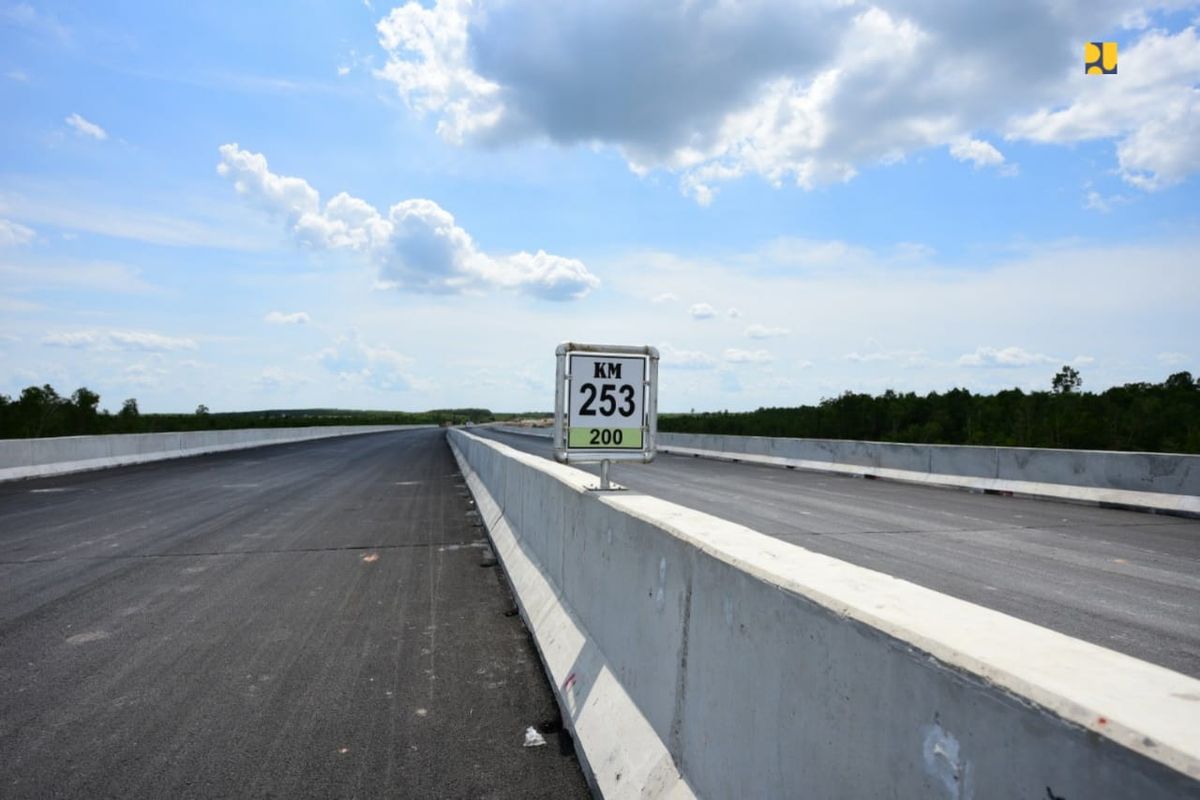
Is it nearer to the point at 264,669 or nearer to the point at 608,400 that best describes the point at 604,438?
the point at 608,400

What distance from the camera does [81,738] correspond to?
4.42m

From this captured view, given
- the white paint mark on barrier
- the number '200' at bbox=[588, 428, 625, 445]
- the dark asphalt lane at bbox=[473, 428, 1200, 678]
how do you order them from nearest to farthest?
the white paint mark on barrier, the dark asphalt lane at bbox=[473, 428, 1200, 678], the number '200' at bbox=[588, 428, 625, 445]

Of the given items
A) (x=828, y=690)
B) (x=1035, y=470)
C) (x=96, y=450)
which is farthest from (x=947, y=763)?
(x=96, y=450)

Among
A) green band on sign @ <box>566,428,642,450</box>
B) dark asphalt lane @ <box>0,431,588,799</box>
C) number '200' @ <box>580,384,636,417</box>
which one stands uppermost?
number '200' @ <box>580,384,636,417</box>

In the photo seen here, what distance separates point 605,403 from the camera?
686cm

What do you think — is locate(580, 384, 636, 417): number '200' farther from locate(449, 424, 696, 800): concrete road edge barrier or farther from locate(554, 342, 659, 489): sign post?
locate(449, 424, 696, 800): concrete road edge barrier

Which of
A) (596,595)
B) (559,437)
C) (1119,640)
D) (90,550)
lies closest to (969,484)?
(1119,640)

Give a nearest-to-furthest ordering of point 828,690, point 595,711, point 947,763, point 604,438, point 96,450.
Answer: point 947,763, point 828,690, point 595,711, point 604,438, point 96,450

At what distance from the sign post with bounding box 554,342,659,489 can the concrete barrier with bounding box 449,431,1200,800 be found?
1.92 meters

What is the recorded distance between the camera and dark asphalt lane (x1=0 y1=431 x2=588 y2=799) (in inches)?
159

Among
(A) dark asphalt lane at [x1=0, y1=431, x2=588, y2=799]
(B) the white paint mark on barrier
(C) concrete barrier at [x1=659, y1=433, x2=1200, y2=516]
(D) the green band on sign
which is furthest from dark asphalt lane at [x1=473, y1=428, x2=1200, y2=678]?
(B) the white paint mark on barrier

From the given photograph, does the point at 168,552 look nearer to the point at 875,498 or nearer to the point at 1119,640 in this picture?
the point at 1119,640

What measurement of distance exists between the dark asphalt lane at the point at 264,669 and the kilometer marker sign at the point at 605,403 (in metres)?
1.81

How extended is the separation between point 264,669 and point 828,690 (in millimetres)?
4810
